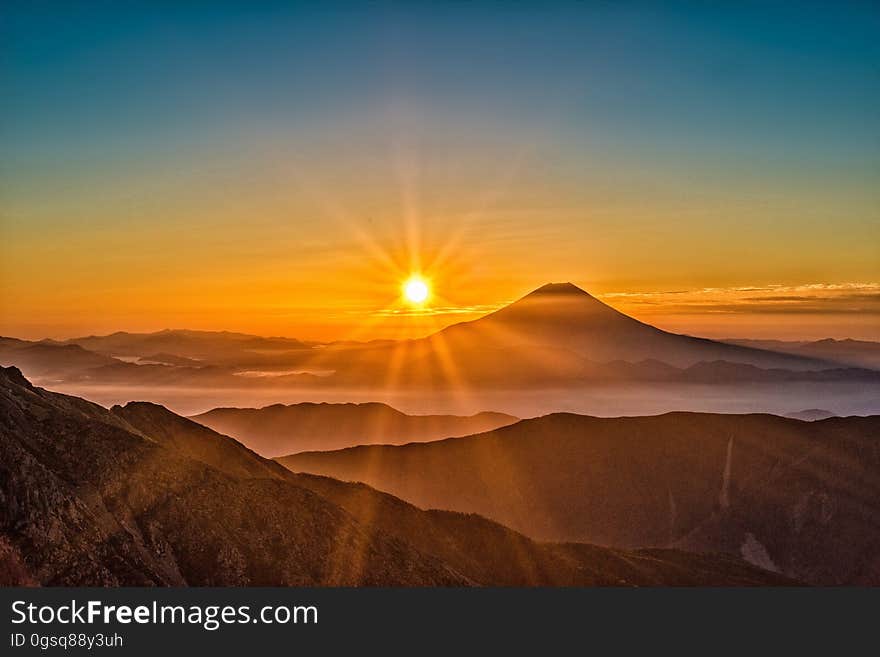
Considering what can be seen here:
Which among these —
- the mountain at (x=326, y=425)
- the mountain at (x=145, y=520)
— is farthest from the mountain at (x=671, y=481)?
the mountain at (x=145, y=520)

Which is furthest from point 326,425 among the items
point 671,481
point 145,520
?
point 145,520

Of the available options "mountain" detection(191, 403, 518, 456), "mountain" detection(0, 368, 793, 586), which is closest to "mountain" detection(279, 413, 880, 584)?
"mountain" detection(191, 403, 518, 456)

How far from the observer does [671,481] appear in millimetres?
108062

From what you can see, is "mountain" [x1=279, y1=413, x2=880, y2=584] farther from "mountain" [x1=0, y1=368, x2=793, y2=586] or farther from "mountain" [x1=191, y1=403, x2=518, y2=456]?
"mountain" [x1=0, y1=368, x2=793, y2=586]

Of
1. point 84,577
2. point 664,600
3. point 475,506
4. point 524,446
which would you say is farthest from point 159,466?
point 524,446

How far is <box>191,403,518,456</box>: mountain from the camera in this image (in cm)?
16175

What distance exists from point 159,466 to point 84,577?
9.26 m

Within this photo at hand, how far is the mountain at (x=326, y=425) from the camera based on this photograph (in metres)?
162

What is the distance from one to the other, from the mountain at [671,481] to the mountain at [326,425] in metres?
49.4

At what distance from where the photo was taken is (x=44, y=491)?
33.2 m

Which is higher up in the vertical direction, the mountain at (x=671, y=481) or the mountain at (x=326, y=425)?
the mountain at (x=326, y=425)

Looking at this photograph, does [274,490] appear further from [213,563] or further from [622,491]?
[622,491]

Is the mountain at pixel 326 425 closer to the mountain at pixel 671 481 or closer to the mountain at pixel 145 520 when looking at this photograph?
the mountain at pixel 671 481

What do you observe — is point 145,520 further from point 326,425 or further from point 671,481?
point 326,425
